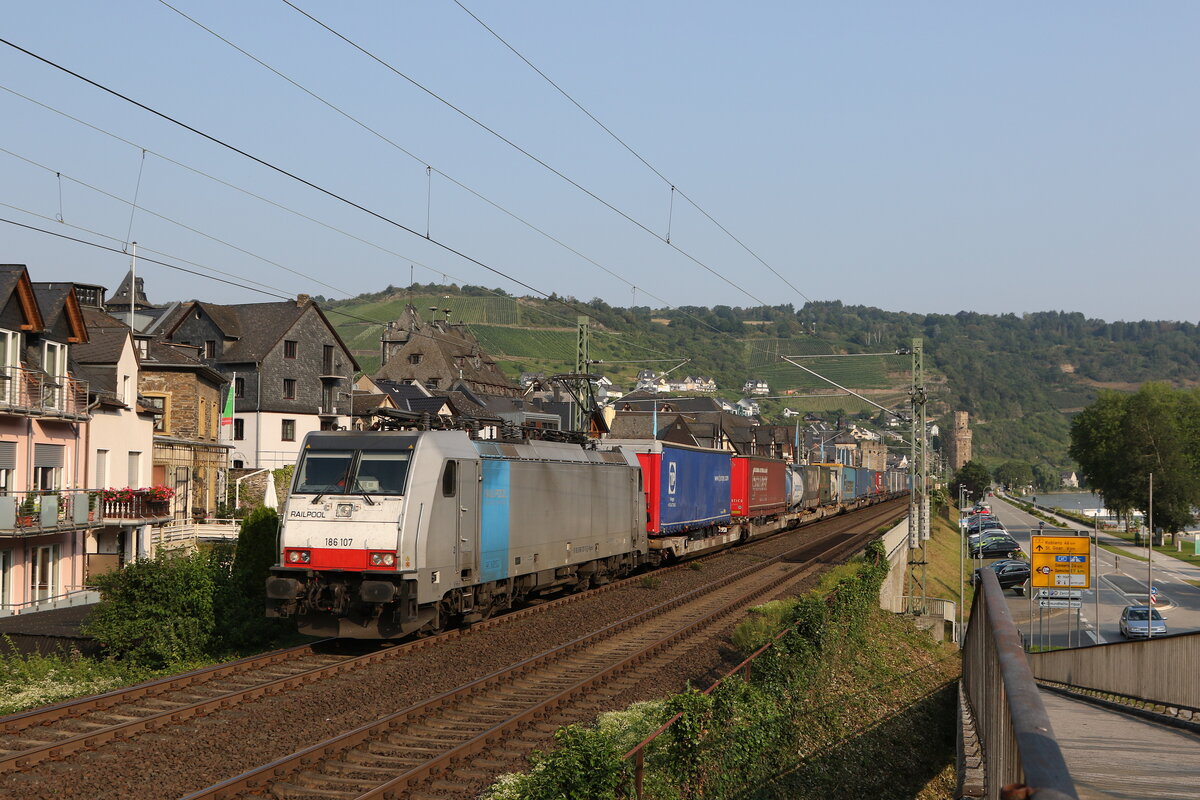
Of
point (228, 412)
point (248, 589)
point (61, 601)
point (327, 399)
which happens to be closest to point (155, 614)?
point (248, 589)

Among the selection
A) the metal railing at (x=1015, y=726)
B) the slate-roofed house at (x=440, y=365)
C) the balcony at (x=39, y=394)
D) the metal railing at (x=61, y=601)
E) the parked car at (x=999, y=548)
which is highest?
the slate-roofed house at (x=440, y=365)

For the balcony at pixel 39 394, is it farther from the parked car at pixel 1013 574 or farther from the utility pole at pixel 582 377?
the parked car at pixel 1013 574

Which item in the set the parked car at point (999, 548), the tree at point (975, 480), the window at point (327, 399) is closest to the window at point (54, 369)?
the window at point (327, 399)

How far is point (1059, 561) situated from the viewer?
4028 centimetres

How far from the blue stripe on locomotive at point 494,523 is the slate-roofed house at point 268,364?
4066 centimetres

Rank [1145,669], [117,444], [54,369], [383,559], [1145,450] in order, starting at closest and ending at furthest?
[1145,669], [383,559], [54,369], [117,444], [1145,450]

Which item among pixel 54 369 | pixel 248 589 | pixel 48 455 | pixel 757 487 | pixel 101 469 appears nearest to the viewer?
pixel 248 589

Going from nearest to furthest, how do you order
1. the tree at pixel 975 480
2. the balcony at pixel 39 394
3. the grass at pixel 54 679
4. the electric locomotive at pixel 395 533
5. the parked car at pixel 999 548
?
1. the grass at pixel 54 679
2. the electric locomotive at pixel 395 533
3. the balcony at pixel 39 394
4. the parked car at pixel 999 548
5. the tree at pixel 975 480

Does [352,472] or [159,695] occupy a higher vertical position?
[352,472]

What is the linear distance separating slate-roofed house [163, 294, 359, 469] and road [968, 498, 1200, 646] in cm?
3683

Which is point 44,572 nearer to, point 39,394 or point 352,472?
point 39,394

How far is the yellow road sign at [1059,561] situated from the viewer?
39.7m

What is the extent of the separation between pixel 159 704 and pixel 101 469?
A: 2351 cm

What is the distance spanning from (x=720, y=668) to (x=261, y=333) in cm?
5045
